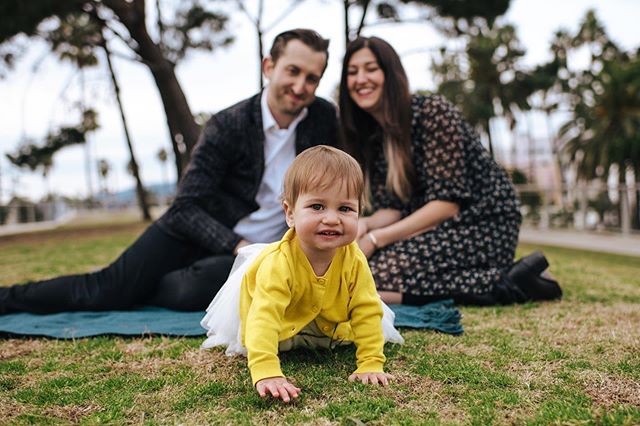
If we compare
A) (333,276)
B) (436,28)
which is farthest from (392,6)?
(333,276)

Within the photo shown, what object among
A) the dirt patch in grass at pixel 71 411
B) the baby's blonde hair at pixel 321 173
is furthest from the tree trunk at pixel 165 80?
the dirt patch in grass at pixel 71 411

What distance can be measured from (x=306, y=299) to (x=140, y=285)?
5.81 ft

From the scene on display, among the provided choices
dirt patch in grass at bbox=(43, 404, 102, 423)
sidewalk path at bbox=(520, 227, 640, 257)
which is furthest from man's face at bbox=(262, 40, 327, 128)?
sidewalk path at bbox=(520, 227, 640, 257)

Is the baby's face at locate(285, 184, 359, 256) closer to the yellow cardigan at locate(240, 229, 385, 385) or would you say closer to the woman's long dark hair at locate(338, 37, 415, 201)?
the yellow cardigan at locate(240, 229, 385, 385)

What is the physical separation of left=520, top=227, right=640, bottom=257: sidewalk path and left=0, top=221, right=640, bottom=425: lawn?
926 centimetres

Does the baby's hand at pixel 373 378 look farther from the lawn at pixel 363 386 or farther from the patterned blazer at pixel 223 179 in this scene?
the patterned blazer at pixel 223 179

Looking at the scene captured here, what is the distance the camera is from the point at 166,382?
2113 mm

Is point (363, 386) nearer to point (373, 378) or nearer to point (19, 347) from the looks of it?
point (373, 378)

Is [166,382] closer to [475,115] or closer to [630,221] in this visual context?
[630,221]

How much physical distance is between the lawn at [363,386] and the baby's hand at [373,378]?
0.05 m

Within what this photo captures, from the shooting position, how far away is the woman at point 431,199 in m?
3.61

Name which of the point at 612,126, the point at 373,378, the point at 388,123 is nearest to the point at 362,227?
the point at 388,123

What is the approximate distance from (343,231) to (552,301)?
7.37 ft

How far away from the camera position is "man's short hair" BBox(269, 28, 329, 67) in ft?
11.2
